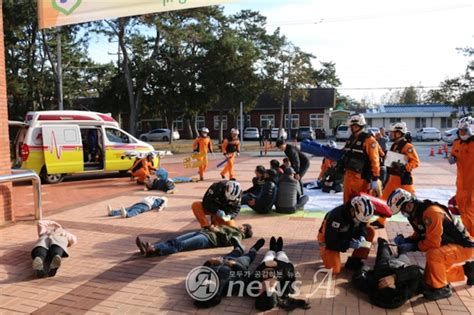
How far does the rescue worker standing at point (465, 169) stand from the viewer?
5797 millimetres

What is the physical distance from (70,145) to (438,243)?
11893 millimetres

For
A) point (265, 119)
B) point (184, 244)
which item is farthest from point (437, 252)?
point (265, 119)

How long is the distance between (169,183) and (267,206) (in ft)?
12.8

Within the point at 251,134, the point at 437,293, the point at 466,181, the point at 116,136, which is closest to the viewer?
the point at 437,293

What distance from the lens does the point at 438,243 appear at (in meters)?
4.33

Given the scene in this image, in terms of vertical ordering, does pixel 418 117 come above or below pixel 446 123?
above

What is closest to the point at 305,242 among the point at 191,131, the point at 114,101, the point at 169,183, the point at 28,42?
the point at 169,183

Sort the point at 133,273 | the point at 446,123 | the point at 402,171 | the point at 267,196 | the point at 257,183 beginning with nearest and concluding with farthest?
the point at 133,273 → the point at 402,171 → the point at 267,196 → the point at 257,183 → the point at 446,123

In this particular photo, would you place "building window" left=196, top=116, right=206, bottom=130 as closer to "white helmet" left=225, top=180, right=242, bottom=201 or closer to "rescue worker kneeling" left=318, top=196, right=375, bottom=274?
"white helmet" left=225, top=180, right=242, bottom=201

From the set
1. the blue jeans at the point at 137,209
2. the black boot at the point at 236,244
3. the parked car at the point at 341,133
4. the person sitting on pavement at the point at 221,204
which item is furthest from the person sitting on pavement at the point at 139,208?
the parked car at the point at 341,133

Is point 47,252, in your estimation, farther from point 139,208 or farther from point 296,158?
point 296,158

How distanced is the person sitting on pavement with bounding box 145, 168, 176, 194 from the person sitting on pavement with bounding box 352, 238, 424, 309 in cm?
731

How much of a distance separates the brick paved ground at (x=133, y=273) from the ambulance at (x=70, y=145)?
17.1ft

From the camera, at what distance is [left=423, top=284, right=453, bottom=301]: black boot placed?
426 centimetres
